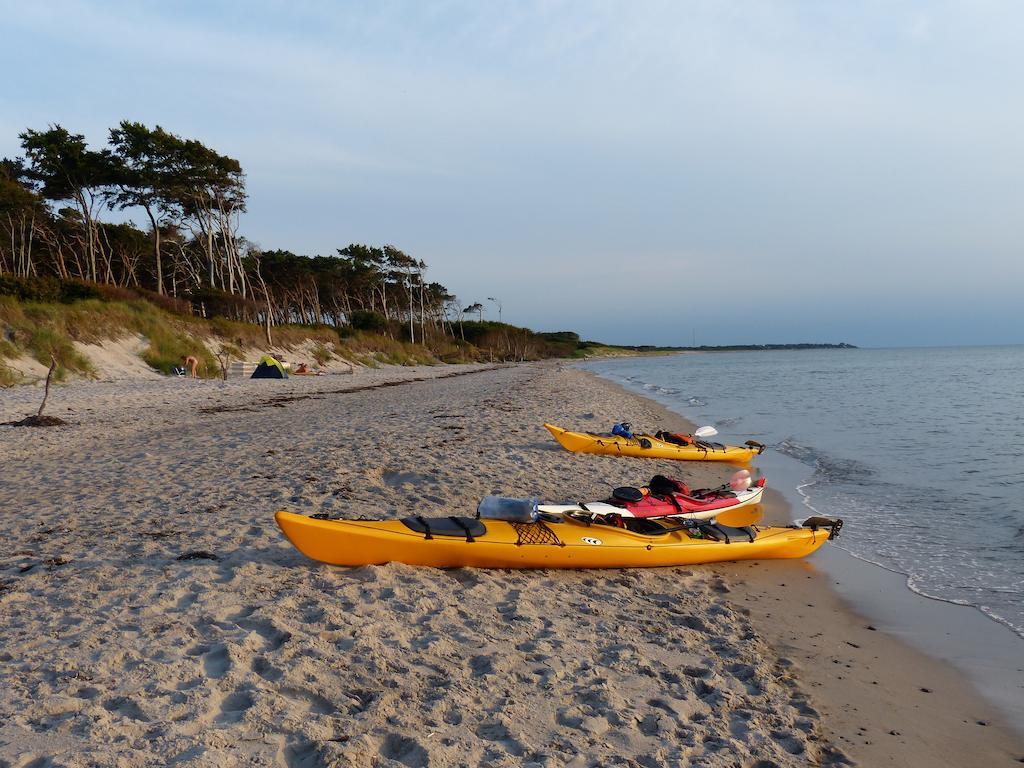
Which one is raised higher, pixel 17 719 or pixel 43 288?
pixel 43 288

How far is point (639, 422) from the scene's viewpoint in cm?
1509

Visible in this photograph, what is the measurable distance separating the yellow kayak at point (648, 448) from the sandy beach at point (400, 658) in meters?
3.39

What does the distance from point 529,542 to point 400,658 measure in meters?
1.68

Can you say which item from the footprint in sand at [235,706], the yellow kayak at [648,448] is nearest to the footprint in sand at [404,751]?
the footprint in sand at [235,706]

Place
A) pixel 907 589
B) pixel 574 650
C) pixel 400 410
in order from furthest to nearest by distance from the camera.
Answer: pixel 400 410, pixel 907 589, pixel 574 650

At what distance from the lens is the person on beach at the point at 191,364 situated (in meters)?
20.4

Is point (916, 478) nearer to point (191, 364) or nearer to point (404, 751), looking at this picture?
point (404, 751)

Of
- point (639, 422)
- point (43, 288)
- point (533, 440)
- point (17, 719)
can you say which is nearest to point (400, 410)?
point (533, 440)

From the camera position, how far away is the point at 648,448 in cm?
1004

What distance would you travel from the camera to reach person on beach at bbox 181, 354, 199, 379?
20391mm

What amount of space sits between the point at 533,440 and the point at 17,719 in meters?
8.13

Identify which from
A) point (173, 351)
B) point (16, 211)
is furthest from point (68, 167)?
point (173, 351)

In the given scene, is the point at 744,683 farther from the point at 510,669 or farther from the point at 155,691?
the point at 155,691

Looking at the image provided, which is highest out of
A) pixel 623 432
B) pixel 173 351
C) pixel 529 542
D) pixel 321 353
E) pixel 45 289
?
pixel 45 289
